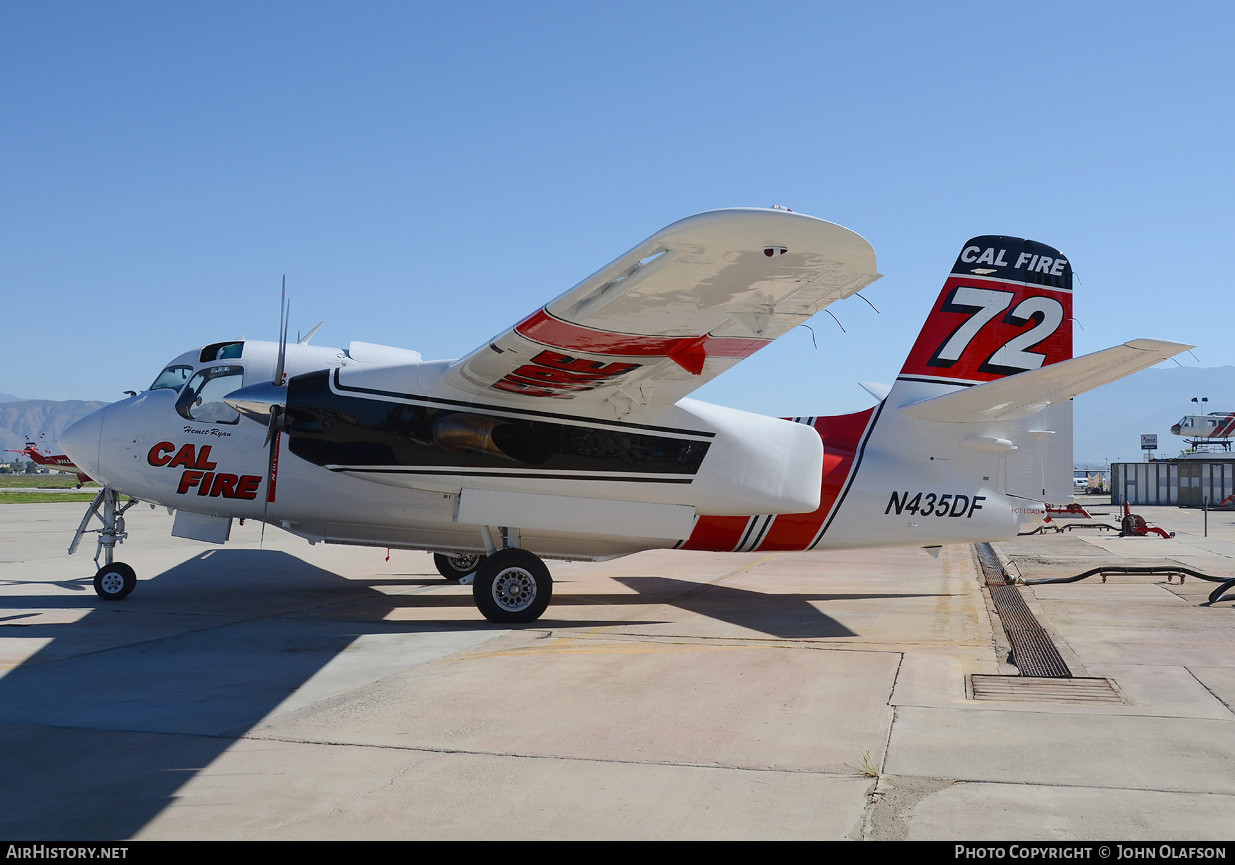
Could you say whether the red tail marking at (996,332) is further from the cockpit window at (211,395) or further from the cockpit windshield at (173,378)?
the cockpit windshield at (173,378)

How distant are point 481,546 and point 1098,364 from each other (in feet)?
27.3

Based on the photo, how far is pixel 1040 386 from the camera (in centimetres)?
1125

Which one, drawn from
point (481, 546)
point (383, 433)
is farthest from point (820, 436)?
point (383, 433)

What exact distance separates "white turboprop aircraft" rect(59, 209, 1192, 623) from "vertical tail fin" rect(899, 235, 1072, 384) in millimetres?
31

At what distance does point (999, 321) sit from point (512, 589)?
8047 millimetres

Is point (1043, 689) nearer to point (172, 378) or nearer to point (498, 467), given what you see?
point (498, 467)

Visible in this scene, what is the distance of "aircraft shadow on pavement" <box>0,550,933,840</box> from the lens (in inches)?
192

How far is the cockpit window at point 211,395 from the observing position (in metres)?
12.3

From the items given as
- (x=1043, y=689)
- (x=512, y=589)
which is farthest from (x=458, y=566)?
(x=1043, y=689)

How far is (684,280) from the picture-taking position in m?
7.80

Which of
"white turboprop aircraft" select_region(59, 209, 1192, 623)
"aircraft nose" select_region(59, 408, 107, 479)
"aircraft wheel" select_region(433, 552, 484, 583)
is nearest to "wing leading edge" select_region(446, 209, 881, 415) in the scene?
"white turboprop aircraft" select_region(59, 209, 1192, 623)

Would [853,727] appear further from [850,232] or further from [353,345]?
[353,345]

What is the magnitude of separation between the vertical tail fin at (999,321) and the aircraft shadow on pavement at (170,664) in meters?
4.19

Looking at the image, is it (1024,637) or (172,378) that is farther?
(172,378)
